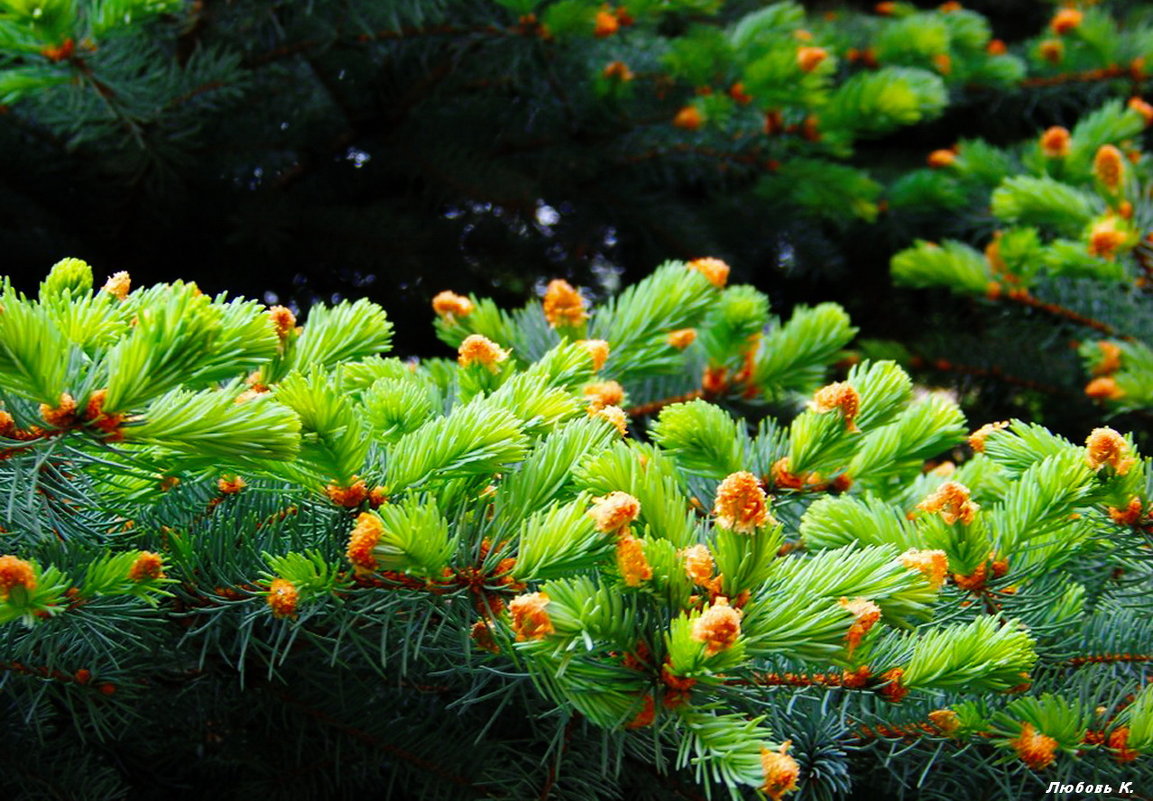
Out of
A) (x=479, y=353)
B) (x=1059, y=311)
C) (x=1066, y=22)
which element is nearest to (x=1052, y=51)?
(x=1066, y=22)

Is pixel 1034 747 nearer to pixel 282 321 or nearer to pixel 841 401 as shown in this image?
pixel 841 401

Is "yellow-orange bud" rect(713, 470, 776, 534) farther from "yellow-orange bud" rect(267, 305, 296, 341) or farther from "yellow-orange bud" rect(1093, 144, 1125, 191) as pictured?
"yellow-orange bud" rect(1093, 144, 1125, 191)

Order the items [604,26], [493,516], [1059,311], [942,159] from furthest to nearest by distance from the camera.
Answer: [942,159] → [1059,311] → [604,26] → [493,516]

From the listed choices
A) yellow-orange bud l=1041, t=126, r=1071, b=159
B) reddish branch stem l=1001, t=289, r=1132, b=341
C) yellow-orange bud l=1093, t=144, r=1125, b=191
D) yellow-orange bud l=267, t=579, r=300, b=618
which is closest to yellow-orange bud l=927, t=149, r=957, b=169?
yellow-orange bud l=1041, t=126, r=1071, b=159

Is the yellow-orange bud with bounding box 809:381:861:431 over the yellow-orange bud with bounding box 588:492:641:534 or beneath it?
beneath

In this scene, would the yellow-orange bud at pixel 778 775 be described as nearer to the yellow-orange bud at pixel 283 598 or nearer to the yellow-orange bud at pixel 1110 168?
the yellow-orange bud at pixel 283 598

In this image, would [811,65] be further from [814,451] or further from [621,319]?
[814,451]

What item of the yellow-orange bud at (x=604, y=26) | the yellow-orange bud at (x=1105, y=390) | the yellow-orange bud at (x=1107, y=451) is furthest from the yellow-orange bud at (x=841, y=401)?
the yellow-orange bud at (x=604, y=26)

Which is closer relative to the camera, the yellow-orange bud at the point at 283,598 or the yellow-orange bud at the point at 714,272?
the yellow-orange bud at the point at 283,598

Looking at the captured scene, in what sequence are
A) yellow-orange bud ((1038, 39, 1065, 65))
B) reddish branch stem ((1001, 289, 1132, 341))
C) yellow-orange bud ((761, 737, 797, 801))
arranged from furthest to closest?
1. yellow-orange bud ((1038, 39, 1065, 65))
2. reddish branch stem ((1001, 289, 1132, 341))
3. yellow-orange bud ((761, 737, 797, 801))

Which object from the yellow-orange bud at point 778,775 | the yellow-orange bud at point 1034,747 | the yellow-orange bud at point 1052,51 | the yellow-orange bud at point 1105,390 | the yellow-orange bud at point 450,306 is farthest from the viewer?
the yellow-orange bud at point 1052,51

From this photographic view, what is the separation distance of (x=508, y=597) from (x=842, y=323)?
18.7 inches

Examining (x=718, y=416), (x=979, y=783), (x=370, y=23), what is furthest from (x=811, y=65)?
(x=979, y=783)

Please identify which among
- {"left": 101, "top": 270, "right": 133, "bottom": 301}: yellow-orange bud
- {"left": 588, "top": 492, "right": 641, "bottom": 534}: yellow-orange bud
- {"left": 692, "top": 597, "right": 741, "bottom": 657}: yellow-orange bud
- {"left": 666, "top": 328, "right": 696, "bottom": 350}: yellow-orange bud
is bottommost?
{"left": 666, "top": 328, "right": 696, "bottom": 350}: yellow-orange bud
